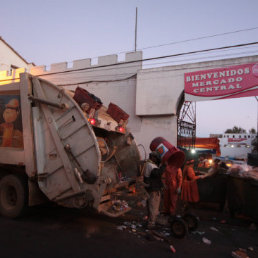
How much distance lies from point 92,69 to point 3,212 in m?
8.56

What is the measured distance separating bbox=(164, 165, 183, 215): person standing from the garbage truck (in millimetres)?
919

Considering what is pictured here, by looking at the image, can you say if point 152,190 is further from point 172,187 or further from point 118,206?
point 172,187

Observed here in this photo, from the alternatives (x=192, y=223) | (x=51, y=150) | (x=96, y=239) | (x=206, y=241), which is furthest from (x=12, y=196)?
(x=206, y=241)

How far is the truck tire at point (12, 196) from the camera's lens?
4207mm

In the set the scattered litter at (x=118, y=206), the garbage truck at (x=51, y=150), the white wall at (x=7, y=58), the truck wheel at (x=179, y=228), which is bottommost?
the truck wheel at (x=179, y=228)

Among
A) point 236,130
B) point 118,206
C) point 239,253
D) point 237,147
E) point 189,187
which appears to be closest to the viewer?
point 239,253

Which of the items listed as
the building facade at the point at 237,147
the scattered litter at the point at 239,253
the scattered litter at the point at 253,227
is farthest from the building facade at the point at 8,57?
the building facade at the point at 237,147

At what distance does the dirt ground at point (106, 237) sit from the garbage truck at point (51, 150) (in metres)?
0.40

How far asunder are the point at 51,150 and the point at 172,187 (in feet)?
8.37

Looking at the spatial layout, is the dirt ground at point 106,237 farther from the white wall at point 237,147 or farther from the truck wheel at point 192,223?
the white wall at point 237,147

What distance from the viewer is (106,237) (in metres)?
3.64

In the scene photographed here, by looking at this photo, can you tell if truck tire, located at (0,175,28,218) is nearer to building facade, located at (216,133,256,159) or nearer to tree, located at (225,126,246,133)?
building facade, located at (216,133,256,159)

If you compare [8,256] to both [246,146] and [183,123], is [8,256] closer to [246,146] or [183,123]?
[183,123]

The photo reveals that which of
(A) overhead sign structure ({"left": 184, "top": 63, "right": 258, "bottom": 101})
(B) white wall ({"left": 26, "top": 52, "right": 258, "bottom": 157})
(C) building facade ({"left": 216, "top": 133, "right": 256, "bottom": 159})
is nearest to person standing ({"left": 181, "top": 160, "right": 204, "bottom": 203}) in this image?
(B) white wall ({"left": 26, "top": 52, "right": 258, "bottom": 157})
